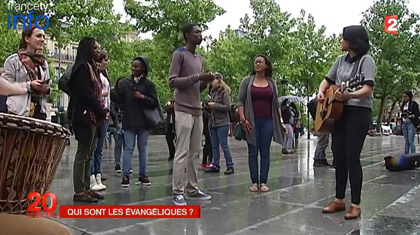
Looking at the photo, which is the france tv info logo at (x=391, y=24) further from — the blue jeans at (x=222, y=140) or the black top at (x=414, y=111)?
the blue jeans at (x=222, y=140)

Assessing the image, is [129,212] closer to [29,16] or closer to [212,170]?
[212,170]

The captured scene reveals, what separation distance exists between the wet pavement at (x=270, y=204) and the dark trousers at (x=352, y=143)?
1.19 ft

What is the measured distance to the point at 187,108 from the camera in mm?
4820

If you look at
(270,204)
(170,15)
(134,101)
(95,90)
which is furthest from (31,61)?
(170,15)

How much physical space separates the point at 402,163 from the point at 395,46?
36405mm

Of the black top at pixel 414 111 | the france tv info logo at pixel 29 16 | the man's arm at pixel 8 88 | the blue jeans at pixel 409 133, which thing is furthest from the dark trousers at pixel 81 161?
the france tv info logo at pixel 29 16

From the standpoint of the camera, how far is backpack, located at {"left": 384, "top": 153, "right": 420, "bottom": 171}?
803 cm

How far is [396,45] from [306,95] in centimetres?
1208

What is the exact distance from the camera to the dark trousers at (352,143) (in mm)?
4195

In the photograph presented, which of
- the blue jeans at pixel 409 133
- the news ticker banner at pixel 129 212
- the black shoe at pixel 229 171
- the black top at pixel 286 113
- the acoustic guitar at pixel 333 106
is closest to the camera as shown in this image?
the news ticker banner at pixel 129 212

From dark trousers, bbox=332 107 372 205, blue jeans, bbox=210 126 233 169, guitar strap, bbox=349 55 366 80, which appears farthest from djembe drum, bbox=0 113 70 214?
blue jeans, bbox=210 126 233 169

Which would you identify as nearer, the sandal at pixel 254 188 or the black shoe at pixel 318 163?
the sandal at pixel 254 188

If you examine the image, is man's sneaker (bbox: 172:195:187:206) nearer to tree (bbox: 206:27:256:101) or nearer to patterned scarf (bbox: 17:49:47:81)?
patterned scarf (bbox: 17:49:47:81)

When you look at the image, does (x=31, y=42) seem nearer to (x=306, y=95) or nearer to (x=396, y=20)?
(x=306, y=95)
